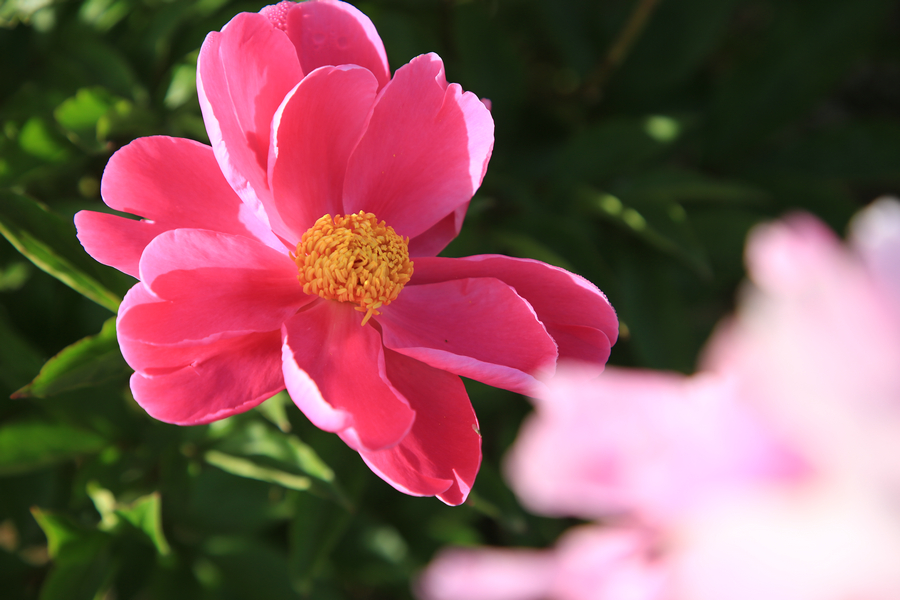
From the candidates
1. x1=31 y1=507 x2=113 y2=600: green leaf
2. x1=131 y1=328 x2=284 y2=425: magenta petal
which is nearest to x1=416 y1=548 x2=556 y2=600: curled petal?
x1=131 y1=328 x2=284 y2=425: magenta petal

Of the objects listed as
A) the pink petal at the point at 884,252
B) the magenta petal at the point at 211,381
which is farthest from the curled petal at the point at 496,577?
the magenta petal at the point at 211,381

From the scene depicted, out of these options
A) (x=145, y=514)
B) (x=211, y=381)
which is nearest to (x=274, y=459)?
(x=145, y=514)

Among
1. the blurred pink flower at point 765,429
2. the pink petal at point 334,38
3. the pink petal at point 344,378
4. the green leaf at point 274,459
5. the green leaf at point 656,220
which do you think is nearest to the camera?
the blurred pink flower at point 765,429

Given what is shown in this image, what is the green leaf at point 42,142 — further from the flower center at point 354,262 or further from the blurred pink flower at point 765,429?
the blurred pink flower at point 765,429

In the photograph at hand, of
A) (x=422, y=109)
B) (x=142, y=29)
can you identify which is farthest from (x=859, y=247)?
(x=142, y=29)

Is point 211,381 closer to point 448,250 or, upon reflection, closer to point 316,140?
point 316,140

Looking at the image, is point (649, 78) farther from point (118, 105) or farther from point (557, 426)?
point (557, 426)
